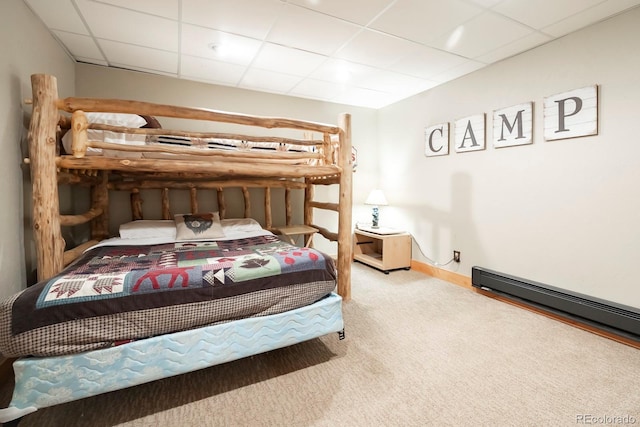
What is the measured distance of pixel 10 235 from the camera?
188cm

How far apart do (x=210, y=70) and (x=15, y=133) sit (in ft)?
5.96

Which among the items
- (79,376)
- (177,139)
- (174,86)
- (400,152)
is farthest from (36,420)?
(400,152)

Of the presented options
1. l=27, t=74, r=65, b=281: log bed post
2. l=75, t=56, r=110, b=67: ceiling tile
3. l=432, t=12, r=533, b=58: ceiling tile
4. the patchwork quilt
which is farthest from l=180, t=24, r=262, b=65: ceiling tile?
the patchwork quilt

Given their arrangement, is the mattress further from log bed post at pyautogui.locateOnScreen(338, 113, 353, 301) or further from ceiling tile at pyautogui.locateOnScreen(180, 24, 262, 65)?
ceiling tile at pyautogui.locateOnScreen(180, 24, 262, 65)

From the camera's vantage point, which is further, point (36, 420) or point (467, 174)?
point (467, 174)

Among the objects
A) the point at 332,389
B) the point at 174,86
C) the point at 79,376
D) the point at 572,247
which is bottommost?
the point at 332,389

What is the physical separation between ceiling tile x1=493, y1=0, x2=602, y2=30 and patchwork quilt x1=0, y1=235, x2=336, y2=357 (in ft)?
7.29

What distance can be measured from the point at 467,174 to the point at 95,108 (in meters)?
3.48

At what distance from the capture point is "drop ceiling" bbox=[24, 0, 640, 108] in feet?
6.80

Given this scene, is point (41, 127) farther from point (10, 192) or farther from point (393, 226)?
point (393, 226)

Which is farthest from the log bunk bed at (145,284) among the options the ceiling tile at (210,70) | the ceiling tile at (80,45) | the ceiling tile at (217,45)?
the ceiling tile at (80,45)

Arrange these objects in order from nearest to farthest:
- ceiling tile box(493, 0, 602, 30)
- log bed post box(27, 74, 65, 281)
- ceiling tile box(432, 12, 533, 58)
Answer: log bed post box(27, 74, 65, 281), ceiling tile box(493, 0, 602, 30), ceiling tile box(432, 12, 533, 58)

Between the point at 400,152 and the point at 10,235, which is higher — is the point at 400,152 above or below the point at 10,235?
above

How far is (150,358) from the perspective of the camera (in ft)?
4.78
